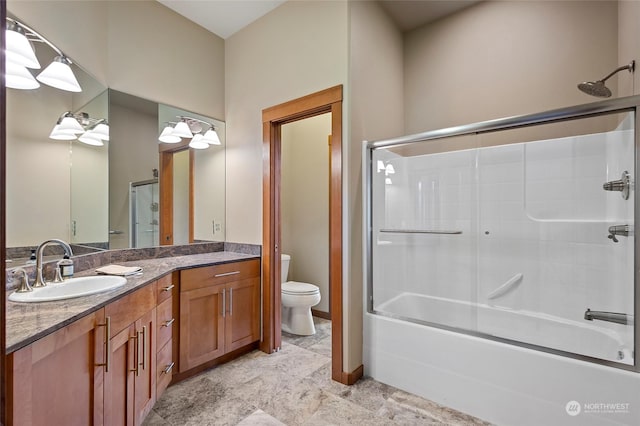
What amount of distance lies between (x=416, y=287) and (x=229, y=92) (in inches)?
96.8

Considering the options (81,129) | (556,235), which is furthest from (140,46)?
(556,235)

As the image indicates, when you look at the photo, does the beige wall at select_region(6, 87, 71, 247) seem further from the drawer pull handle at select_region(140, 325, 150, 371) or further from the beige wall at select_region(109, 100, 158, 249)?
the drawer pull handle at select_region(140, 325, 150, 371)

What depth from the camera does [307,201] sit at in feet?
11.8

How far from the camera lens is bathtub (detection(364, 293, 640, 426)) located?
1.43m

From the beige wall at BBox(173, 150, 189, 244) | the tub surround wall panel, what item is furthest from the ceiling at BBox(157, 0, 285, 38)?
the tub surround wall panel

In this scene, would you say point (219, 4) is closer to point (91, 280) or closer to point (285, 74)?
point (285, 74)

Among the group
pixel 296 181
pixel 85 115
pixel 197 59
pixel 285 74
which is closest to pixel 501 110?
pixel 285 74

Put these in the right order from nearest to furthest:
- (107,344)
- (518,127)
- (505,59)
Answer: (107,344) → (518,127) → (505,59)

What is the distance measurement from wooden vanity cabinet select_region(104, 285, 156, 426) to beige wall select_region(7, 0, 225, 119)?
1.56m

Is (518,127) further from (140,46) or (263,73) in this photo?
Answer: (140,46)

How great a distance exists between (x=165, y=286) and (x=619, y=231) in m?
2.67

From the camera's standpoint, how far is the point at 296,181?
3699mm

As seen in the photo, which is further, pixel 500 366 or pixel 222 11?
pixel 222 11

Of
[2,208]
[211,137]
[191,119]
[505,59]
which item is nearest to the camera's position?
[2,208]
